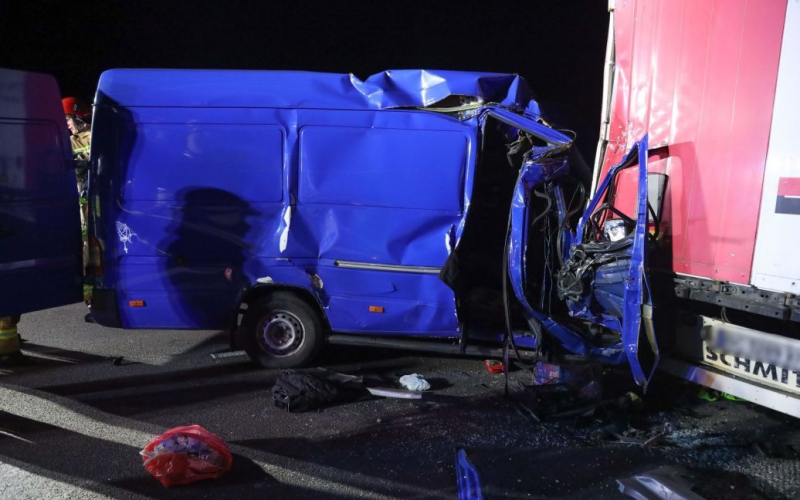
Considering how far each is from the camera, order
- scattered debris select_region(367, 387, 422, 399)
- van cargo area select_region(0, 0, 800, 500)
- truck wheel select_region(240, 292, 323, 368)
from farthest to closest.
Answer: truck wheel select_region(240, 292, 323, 368), scattered debris select_region(367, 387, 422, 399), van cargo area select_region(0, 0, 800, 500)

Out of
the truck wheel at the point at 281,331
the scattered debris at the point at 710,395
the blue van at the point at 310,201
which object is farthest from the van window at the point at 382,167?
the scattered debris at the point at 710,395

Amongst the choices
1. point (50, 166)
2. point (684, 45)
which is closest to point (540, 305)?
point (684, 45)

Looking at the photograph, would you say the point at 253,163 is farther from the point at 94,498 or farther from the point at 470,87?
the point at 94,498

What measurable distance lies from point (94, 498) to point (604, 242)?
12.2ft

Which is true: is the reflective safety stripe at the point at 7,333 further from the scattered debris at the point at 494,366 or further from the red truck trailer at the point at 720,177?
the red truck trailer at the point at 720,177

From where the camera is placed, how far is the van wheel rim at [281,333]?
5090 millimetres

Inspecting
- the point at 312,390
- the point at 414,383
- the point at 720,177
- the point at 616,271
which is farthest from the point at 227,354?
the point at 720,177

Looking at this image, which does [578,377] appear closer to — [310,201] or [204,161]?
[310,201]

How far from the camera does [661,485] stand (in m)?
3.25

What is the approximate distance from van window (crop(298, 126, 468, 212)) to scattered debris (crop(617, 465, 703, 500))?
7.93 ft

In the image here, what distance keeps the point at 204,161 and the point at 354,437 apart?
270 cm

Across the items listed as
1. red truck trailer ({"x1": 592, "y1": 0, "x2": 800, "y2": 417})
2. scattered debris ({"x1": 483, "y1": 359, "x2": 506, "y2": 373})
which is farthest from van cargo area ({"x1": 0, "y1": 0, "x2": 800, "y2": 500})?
scattered debris ({"x1": 483, "y1": 359, "x2": 506, "y2": 373})

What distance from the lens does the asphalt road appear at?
3342 millimetres

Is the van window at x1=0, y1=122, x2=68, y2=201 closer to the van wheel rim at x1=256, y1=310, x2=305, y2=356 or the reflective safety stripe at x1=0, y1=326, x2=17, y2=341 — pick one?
the reflective safety stripe at x1=0, y1=326, x2=17, y2=341
